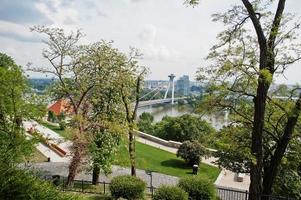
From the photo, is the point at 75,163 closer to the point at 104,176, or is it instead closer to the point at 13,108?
the point at 13,108

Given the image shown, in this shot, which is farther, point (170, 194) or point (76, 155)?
point (76, 155)

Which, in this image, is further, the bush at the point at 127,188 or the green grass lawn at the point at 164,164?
the green grass lawn at the point at 164,164

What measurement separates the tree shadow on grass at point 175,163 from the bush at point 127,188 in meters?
14.4

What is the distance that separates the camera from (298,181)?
1770 cm

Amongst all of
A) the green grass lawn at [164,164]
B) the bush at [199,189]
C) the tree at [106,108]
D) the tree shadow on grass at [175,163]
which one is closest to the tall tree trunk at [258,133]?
the bush at [199,189]

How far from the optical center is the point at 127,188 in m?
15.8

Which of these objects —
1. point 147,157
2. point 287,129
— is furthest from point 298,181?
point 147,157

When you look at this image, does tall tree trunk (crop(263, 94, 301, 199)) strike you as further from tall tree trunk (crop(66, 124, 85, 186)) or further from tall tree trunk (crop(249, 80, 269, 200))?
tall tree trunk (crop(66, 124, 85, 186))

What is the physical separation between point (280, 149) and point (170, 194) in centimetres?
382

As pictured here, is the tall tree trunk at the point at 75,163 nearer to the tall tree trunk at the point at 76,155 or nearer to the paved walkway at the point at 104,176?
the tall tree trunk at the point at 76,155

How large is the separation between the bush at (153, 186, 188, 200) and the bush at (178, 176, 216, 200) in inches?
51.7

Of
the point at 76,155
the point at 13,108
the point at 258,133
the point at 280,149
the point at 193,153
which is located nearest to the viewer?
the point at 258,133

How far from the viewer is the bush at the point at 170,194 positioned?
Answer: 1388 centimetres

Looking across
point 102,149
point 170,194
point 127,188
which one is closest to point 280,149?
point 170,194
